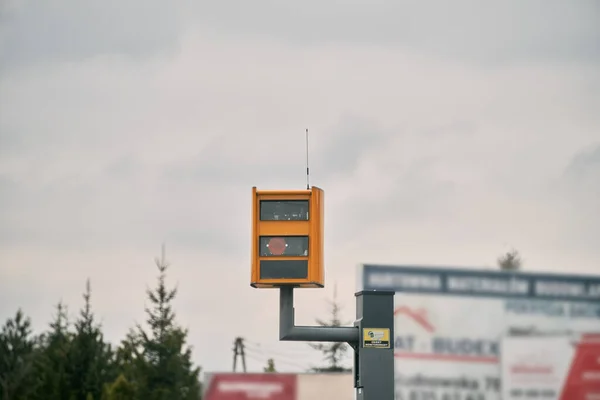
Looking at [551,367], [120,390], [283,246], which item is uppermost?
[551,367]

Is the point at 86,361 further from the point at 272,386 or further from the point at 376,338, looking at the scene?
the point at 376,338

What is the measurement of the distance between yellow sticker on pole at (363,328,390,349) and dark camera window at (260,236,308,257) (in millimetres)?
1188

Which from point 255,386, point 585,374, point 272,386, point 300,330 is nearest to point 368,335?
point 300,330

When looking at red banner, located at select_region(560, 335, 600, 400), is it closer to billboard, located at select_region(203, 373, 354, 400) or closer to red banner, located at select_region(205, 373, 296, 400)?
billboard, located at select_region(203, 373, 354, 400)

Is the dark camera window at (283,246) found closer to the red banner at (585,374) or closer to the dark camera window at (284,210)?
the dark camera window at (284,210)

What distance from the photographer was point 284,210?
44.8ft

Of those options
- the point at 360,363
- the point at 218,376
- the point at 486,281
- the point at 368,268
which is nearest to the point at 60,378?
the point at 218,376

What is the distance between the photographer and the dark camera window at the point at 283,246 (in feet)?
44.4

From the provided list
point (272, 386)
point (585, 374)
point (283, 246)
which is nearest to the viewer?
point (283, 246)

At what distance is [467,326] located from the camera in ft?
190

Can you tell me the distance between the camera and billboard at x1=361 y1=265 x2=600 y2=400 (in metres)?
56.8

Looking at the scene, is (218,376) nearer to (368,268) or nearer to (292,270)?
(368,268)

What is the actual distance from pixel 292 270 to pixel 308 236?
0.39 metres

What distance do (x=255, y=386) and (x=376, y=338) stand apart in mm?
43308
